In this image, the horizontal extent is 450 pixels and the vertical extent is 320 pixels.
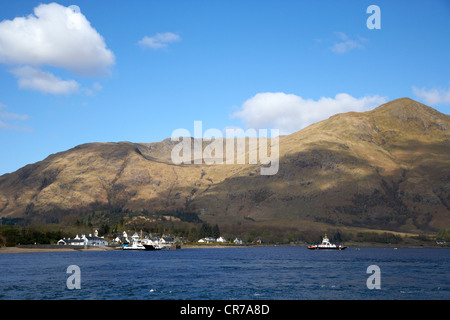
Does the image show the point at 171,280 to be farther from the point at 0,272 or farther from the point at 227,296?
the point at 0,272

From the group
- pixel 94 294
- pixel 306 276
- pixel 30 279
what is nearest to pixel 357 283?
pixel 306 276

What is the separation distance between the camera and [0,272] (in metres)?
124
